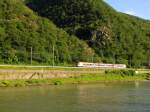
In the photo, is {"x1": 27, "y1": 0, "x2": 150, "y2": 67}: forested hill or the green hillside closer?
the green hillside

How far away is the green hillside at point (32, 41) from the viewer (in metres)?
85.8

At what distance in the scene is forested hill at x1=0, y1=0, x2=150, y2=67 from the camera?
297 ft

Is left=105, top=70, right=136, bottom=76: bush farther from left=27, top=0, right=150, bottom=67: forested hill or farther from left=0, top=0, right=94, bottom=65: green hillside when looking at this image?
left=27, top=0, right=150, bottom=67: forested hill

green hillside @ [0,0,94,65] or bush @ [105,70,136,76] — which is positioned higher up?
green hillside @ [0,0,94,65]

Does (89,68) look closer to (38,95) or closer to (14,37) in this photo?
(14,37)

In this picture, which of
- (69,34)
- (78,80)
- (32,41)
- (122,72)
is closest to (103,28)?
(69,34)

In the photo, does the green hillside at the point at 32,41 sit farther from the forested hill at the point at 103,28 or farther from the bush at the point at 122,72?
the bush at the point at 122,72

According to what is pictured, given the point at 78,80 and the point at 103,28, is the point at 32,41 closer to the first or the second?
the point at 78,80

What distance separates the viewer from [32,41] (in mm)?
93375

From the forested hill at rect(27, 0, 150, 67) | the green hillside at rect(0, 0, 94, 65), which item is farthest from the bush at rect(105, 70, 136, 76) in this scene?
the forested hill at rect(27, 0, 150, 67)

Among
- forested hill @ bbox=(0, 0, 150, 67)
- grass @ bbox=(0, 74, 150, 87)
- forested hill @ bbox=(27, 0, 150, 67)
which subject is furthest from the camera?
forested hill @ bbox=(27, 0, 150, 67)

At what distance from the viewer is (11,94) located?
153 feet

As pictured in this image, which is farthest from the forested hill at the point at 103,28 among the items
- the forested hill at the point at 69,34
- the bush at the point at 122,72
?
the bush at the point at 122,72

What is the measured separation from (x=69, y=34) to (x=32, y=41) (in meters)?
25.0
